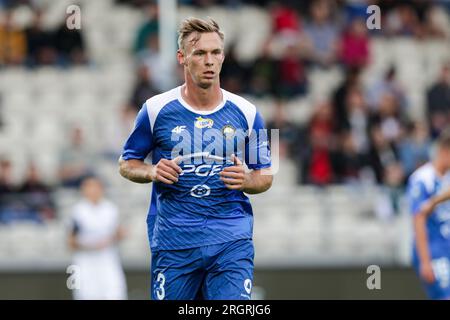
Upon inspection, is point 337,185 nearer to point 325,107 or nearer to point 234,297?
point 325,107

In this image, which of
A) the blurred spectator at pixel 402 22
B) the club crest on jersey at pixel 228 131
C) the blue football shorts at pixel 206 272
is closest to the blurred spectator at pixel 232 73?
the blurred spectator at pixel 402 22

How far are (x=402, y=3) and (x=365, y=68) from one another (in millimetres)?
1984

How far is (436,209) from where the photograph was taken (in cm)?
1165

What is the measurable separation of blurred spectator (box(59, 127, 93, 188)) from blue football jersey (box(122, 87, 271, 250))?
26.2 ft

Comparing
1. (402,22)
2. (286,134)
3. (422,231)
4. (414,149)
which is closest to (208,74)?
(422,231)

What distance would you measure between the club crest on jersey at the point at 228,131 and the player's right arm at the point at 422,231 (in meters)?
3.77

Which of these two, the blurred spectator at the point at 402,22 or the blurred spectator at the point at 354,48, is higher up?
the blurred spectator at the point at 402,22

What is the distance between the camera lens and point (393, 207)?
15.7 meters

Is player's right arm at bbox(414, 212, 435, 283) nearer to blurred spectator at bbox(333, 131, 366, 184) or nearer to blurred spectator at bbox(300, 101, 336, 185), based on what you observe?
blurred spectator at bbox(300, 101, 336, 185)

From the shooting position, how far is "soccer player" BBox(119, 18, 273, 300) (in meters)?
7.93

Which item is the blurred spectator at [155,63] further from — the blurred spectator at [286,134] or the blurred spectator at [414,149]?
the blurred spectator at [414,149]

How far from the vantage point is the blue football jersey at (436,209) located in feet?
37.9

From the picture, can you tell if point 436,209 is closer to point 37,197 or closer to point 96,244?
point 96,244
